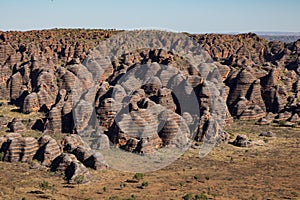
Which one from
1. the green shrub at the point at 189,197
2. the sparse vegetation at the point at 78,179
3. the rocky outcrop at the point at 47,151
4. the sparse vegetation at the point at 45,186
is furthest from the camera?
the rocky outcrop at the point at 47,151

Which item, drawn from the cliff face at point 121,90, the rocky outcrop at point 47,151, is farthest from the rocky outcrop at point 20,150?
the cliff face at point 121,90

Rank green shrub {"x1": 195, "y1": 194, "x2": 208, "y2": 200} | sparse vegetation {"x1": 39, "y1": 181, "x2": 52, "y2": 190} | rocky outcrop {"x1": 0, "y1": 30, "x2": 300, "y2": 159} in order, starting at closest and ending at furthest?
green shrub {"x1": 195, "y1": 194, "x2": 208, "y2": 200} < sparse vegetation {"x1": 39, "y1": 181, "x2": 52, "y2": 190} < rocky outcrop {"x1": 0, "y1": 30, "x2": 300, "y2": 159}

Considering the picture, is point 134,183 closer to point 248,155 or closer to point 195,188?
point 195,188

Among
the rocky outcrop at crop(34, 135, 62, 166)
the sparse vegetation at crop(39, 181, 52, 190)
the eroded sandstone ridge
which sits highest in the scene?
the eroded sandstone ridge

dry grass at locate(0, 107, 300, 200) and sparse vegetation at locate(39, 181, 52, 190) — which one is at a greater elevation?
sparse vegetation at locate(39, 181, 52, 190)

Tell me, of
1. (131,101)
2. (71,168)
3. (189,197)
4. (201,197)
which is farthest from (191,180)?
(131,101)

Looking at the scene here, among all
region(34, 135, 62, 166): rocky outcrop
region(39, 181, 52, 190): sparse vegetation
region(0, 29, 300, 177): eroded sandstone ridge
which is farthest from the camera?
region(0, 29, 300, 177): eroded sandstone ridge

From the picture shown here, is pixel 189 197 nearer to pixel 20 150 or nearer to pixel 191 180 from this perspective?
pixel 191 180

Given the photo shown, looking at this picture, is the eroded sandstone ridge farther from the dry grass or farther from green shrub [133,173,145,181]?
green shrub [133,173,145,181]

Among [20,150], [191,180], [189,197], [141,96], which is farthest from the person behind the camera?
[141,96]

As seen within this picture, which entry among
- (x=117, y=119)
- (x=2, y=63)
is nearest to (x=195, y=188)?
(x=117, y=119)

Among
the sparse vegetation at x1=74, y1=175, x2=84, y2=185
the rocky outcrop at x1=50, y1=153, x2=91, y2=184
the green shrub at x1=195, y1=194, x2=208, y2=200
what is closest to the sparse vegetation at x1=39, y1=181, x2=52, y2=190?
the rocky outcrop at x1=50, y1=153, x2=91, y2=184

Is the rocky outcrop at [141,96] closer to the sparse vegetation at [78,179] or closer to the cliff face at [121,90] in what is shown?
the cliff face at [121,90]
